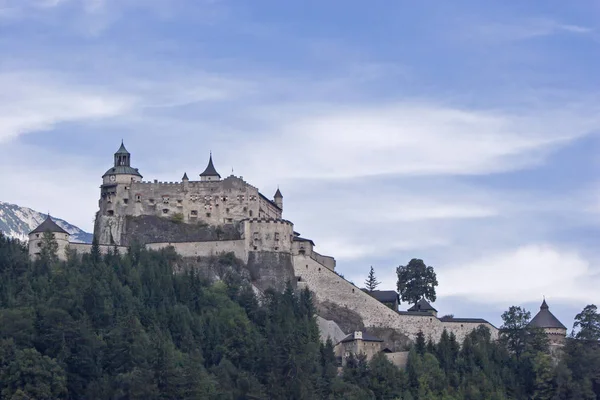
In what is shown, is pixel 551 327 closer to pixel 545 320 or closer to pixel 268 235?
pixel 545 320

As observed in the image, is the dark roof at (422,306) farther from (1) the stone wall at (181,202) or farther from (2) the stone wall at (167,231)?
(2) the stone wall at (167,231)

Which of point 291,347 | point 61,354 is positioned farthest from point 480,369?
point 61,354

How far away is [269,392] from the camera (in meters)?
82.1

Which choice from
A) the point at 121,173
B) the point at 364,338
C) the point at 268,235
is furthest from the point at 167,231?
the point at 364,338

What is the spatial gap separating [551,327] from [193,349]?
2648cm

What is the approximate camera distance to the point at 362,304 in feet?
317

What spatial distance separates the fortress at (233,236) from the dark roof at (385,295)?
1.99 meters

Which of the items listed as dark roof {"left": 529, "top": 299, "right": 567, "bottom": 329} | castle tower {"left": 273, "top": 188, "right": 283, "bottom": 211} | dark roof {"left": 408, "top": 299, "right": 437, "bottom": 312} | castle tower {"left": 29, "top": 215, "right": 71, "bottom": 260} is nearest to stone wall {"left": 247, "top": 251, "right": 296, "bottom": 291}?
dark roof {"left": 408, "top": 299, "right": 437, "bottom": 312}

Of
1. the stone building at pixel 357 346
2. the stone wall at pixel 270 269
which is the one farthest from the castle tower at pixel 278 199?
the stone building at pixel 357 346

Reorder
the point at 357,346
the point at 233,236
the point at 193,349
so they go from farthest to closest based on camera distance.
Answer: the point at 233,236 < the point at 357,346 < the point at 193,349

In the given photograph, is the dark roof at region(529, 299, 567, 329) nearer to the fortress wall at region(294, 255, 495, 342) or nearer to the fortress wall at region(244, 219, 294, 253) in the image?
the fortress wall at region(294, 255, 495, 342)

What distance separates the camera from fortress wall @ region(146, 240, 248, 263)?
322 ft

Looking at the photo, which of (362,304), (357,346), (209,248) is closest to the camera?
(357,346)

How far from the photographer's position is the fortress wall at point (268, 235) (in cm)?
9812
